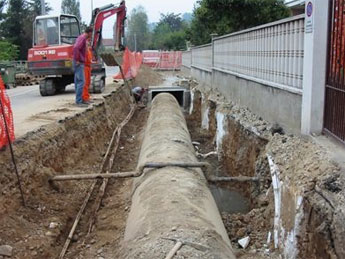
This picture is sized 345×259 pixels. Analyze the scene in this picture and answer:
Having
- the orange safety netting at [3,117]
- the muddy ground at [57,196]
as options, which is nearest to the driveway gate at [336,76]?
the muddy ground at [57,196]

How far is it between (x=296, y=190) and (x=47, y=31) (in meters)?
13.0

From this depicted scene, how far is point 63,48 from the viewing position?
48.4 ft

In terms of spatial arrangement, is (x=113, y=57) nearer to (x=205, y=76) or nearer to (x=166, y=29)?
(x=205, y=76)

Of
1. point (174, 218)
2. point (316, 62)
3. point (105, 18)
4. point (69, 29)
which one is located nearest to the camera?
point (174, 218)

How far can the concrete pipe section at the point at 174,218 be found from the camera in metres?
3.69

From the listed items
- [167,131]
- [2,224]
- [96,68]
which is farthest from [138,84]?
[2,224]

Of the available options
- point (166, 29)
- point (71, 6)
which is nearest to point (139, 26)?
point (166, 29)

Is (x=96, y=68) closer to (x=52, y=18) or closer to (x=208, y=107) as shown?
(x=52, y=18)

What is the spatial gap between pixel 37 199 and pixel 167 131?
274cm

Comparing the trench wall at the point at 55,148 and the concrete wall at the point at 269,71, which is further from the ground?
the concrete wall at the point at 269,71

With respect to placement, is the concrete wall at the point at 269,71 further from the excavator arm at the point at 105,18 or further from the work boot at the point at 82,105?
the excavator arm at the point at 105,18

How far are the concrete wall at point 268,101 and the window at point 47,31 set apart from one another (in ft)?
22.3

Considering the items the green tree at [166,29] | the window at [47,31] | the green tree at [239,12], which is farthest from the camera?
the green tree at [166,29]

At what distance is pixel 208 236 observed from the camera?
154 inches
